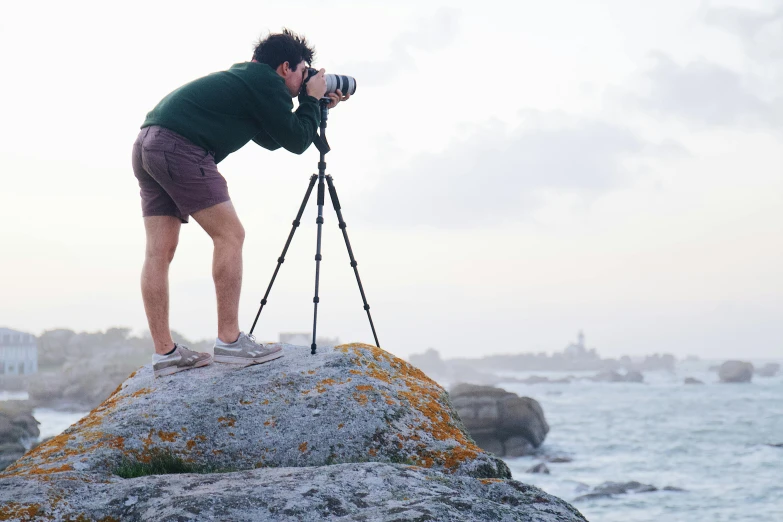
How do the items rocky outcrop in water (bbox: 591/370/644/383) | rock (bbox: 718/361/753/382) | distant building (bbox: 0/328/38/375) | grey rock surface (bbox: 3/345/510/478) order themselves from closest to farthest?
1. grey rock surface (bbox: 3/345/510/478)
2. distant building (bbox: 0/328/38/375)
3. rock (bbox: 718/361/753/382)
4. rocky outcrop in water (bbox: 591/370/644/383)

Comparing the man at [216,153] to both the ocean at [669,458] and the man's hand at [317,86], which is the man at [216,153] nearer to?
the man's hand at [317,86]

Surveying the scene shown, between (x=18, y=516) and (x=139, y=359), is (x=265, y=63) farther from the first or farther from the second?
(x=139, y=359)

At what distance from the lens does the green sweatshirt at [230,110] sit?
552 cm

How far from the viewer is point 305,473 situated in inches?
143

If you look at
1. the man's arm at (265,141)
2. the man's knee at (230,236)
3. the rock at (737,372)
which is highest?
the man's arm at (265,141)

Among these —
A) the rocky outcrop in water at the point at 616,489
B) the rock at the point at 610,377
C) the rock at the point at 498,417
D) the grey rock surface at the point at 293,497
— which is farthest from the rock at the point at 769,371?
the grey rock surface at the point at 293,497

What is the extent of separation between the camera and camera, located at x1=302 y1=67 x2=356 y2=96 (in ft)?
19.7

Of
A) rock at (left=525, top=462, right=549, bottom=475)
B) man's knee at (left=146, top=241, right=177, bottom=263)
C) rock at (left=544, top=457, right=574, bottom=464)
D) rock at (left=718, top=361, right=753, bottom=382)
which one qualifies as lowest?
rock at (left=544, top=457, right=574, bottom=464)

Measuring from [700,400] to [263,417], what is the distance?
9838cm

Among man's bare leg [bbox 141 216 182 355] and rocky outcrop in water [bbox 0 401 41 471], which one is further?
rocky outcrop in water [bbox 0 401 41 471]

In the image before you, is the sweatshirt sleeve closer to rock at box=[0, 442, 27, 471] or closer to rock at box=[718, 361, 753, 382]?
rock at box=[0, 442, 27, 471]

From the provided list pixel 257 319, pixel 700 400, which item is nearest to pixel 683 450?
pixel 257 319

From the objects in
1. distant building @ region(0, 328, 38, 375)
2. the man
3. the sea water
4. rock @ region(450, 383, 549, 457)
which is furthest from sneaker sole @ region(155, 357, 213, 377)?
distant building @ region(0, 328, 38, 375)

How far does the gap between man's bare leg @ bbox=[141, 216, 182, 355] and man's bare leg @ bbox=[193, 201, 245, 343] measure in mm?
438
